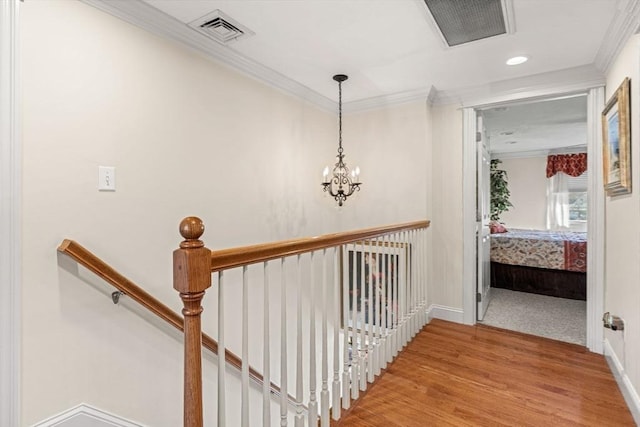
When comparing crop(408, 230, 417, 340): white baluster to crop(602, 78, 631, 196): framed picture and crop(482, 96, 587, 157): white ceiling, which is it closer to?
crop(602, 78, 631, 196): framed picture

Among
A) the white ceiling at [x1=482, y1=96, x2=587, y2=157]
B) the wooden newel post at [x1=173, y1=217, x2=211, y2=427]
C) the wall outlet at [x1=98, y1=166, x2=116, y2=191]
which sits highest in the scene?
the white ceiling at [x1=482, y1=96, x2=587, y2=157]

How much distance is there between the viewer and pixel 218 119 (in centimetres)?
241

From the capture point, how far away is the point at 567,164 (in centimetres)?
679

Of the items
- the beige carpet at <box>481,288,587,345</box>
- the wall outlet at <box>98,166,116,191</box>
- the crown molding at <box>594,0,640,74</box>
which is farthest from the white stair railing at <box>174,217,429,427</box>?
the crown molding at <box>594,0,640,74</box>

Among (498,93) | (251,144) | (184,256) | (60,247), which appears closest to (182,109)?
(251,144)

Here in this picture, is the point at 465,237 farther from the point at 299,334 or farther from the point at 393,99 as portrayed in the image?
the point at 299,334

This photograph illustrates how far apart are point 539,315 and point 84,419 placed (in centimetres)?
397

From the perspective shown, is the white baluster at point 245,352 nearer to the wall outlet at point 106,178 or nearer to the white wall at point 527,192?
the wall outlet at point 106,178

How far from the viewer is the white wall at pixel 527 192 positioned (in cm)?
708

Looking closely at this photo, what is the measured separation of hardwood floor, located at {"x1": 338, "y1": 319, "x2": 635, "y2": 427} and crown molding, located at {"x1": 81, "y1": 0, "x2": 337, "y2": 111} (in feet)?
8.10

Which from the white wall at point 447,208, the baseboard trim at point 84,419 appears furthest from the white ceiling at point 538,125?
the baseboard trim at point 84,419

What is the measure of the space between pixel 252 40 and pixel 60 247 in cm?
170

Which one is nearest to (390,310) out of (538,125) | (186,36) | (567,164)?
(186,36)

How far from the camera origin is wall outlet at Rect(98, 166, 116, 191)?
5.70 ft
